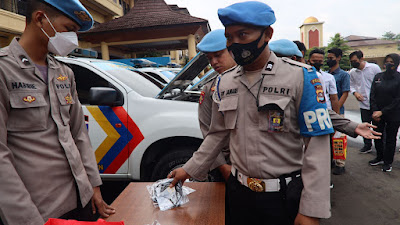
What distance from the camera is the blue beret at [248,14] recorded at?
1334 mm

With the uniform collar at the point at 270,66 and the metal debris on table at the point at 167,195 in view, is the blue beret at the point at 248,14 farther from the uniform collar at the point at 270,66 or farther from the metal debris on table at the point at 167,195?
the metal debris on table at the point at 167,195

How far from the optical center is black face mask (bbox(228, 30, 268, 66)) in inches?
56.3

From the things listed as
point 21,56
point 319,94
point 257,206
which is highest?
point 21,56

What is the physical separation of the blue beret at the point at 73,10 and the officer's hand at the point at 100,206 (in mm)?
999

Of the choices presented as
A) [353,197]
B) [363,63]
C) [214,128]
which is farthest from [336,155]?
[214,128]

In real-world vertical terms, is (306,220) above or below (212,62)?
below

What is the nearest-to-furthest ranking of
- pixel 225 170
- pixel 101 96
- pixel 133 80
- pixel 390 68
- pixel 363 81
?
pixel 225 170 < pixel 101 96 < pixel 133 80 < pixel 390 68 < pixel 363 81

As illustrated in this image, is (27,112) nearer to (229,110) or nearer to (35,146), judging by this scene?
(35,146)

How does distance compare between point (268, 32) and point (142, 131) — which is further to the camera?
point (142, 131)

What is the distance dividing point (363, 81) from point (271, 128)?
5.12 meters

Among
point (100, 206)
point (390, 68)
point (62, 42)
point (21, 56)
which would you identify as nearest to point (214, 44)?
point (62, 42)

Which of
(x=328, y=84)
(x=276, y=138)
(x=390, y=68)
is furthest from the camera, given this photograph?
(x=390, y=68)

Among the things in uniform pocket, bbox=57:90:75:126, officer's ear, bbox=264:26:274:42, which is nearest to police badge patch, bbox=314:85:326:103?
officer's ear, bbox=264:26:274:42

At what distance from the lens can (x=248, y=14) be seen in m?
1.33
